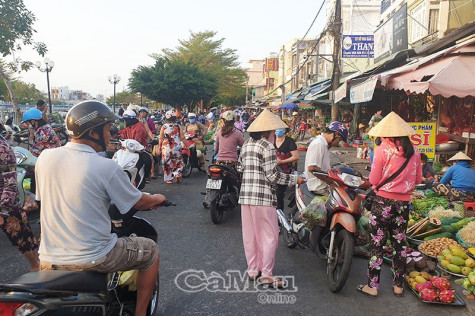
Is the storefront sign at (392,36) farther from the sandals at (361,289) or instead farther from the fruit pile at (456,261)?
the sandals at (361,289)

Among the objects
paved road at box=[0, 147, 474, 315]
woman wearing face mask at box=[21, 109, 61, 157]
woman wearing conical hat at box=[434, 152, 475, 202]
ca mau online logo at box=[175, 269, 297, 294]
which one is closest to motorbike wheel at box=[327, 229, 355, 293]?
paved road at box=[0, 147, 474, 315]

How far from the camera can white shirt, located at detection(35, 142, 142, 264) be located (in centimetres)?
219

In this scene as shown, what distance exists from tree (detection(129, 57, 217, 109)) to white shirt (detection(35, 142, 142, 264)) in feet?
87.0

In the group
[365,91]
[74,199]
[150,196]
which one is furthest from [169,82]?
[74,199]

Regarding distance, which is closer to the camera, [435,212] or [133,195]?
[133,195]

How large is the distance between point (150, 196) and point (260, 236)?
1.84m

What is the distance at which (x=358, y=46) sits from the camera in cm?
1484

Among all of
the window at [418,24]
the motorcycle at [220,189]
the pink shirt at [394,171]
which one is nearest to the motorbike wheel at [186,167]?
the motorcycle at [220,189]

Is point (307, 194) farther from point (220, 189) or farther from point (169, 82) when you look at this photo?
point (169, 82)

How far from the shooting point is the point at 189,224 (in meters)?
6.22

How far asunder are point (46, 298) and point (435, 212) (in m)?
5.56

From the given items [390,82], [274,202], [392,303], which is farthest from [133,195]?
[390,82]

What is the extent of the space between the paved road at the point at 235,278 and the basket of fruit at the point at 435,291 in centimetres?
7

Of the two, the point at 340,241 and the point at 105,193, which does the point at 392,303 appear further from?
the point at 105,193
